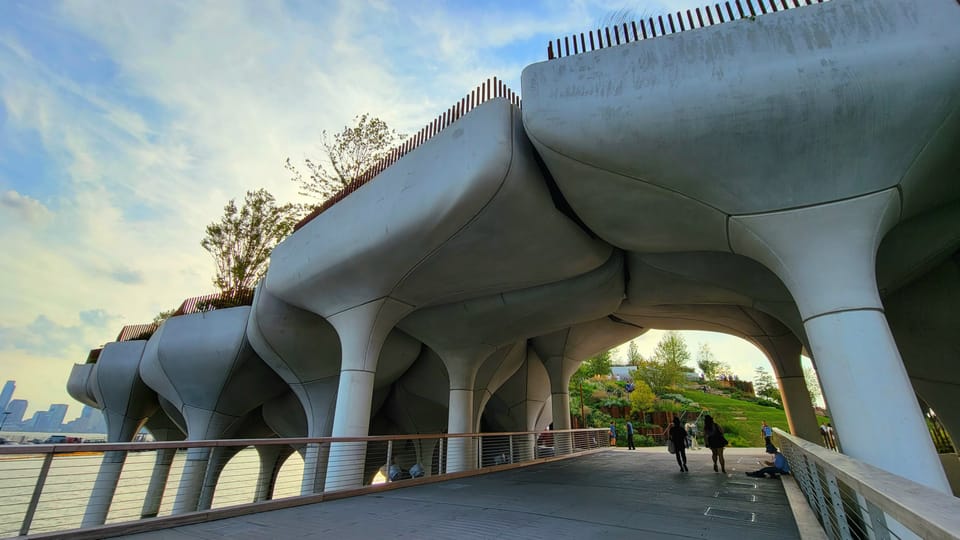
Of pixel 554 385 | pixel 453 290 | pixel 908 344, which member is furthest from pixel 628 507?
pixel 554 385

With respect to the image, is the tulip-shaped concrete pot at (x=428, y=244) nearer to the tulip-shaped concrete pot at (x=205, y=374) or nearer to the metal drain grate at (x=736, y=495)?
the metal drain grate at (x=736, y=495)

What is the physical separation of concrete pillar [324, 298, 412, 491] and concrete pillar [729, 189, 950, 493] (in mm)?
7893

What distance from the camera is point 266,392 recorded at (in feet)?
60.2

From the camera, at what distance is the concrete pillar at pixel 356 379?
891 cm

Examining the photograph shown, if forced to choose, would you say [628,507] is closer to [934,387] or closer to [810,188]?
[810,188]

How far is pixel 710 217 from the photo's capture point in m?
6.58

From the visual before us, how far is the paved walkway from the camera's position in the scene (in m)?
4.19

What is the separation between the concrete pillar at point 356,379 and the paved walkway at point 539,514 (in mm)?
2454

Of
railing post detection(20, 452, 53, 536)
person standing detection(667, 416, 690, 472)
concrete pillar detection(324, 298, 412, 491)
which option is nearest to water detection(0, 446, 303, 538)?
railing post detection(20, 452, 53, 536)

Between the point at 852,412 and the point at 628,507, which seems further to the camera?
the point at 628,507

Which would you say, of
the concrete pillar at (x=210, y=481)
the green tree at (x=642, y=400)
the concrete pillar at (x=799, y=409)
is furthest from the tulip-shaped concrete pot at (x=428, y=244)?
the green tree at (x=642, y=400)

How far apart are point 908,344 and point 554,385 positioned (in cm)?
1139

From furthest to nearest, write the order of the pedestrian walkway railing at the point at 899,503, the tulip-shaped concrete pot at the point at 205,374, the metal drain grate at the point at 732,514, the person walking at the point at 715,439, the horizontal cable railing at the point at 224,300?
the horizontal cable railing at the point at 224,300 < the tulip-shaped concrete pot at the point at 205,374 < the person walking at the point at 715,439 < the metal drain grate at the point at 732,514 < the pedestrian walkway railing at the point at 899,503

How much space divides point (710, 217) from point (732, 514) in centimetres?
406
